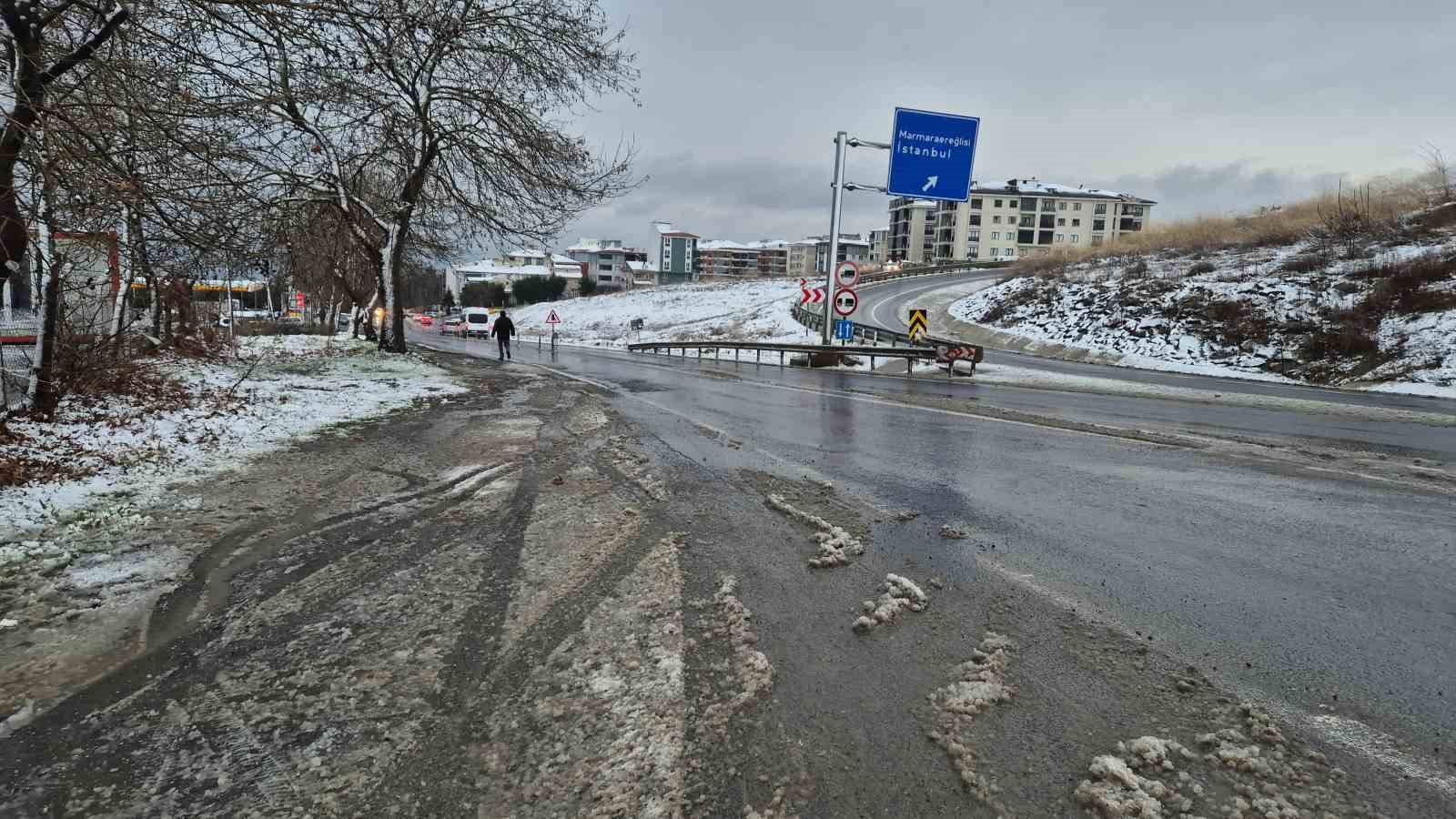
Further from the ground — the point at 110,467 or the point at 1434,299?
the point at 1434,299

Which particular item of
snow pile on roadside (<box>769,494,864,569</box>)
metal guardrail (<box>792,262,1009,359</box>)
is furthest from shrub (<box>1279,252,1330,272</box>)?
snow pile on roadside (<box>769,494,864,569</box>)

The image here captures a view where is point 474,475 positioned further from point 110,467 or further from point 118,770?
point 118,770

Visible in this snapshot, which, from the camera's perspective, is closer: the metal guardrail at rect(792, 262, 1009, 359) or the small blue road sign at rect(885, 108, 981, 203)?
the small blue road sign at rect(885, 108, 981, 203)

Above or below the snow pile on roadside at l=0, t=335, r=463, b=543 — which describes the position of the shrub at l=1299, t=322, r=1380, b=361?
above

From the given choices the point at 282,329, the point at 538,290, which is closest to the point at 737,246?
the point at 538,290

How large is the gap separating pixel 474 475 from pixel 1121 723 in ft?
18.3

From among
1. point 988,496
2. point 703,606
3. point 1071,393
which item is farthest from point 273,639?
point 1071,393

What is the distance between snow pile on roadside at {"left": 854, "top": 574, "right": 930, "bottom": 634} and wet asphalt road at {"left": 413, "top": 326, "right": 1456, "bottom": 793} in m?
0.45

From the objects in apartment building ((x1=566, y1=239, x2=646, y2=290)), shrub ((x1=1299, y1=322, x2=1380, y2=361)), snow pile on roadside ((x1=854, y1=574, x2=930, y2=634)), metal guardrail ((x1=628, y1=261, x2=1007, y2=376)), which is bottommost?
snow pile on roadside ((x1=854, y1=574, x2=930, y2=634))

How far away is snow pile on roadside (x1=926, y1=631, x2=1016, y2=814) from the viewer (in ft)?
8.10

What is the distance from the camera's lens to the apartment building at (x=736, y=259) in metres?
176

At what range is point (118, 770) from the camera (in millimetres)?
2467

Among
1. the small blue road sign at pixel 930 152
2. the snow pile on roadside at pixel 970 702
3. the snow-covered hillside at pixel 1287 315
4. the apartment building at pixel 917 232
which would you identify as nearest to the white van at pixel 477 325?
the snow-covered hillside at pixel 1287 315

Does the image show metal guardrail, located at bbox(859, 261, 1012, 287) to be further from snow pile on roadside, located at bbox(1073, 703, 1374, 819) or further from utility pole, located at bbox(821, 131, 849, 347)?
snow pile on roadside, located at bbox(1073, 703, 1374, 819)
